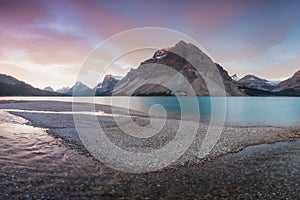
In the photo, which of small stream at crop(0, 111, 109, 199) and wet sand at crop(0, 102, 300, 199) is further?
wet sand at crop(0, 102, 300, 199)

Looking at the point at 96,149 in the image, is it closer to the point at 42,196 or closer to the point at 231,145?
the point at 42,196

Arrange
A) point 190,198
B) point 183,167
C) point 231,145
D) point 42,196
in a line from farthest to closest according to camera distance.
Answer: point 231,145
point 183,167
point 190,198
point 42,196

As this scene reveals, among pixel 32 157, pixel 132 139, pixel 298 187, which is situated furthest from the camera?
pixel 132 139

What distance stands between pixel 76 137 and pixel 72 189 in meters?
15.2

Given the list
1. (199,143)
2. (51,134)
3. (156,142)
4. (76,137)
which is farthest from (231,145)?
(51,134)

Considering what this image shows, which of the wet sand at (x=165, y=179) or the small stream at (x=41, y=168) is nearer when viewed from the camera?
the small stream at (x=41, y=168)

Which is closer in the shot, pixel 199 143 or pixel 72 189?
pixel 72 189

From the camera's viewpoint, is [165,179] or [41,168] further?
[41,168]

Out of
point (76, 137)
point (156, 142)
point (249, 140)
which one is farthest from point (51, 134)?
point (249, 140)

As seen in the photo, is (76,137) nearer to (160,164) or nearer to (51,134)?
(51,134)

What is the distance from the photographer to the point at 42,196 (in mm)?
10992

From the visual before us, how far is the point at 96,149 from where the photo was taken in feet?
69.9

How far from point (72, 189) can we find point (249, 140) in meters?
23.8

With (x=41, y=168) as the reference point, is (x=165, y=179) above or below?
below
